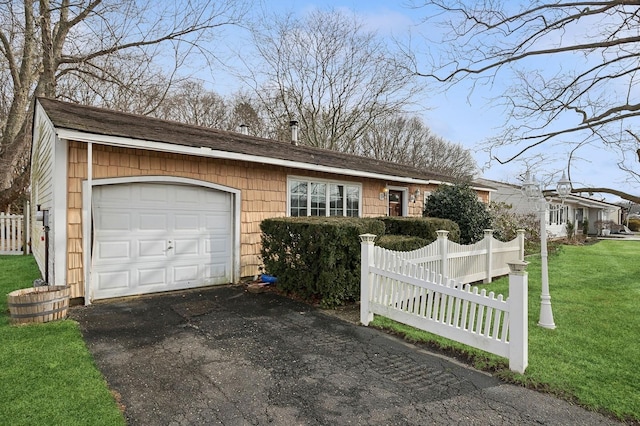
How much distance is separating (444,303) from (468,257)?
410 centimetres

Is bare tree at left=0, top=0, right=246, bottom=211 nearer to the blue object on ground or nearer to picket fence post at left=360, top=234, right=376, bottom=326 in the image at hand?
the blue object on ground

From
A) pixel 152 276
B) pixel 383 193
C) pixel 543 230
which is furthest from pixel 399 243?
pixel 383 193

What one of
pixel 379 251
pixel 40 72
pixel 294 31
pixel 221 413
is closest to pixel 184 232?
pixel 379 251

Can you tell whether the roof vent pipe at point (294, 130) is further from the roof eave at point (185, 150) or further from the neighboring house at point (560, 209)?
the neighboring house at point (560, 209)

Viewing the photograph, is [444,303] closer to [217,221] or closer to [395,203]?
[217,221]

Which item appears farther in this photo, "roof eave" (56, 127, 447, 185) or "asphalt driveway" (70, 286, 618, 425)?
"roof eave" (56, 127, 447, 185)

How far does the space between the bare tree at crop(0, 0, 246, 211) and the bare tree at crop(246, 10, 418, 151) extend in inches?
245

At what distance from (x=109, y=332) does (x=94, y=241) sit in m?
2.12

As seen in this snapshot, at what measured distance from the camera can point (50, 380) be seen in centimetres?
333

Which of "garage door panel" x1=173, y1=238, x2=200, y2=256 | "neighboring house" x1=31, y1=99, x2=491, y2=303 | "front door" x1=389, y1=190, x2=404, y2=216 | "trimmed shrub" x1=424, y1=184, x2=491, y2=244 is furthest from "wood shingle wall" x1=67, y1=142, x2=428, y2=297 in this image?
"trimmed shrub" x1=424, y1=184, x2=491, y2=244

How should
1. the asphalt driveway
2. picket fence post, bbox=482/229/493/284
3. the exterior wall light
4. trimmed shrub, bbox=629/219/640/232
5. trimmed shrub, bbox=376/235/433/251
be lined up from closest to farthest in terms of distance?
the asphalt driveway
trimmed shrub, bbox=376/235/433/251
picket fence post, bbox=482/229/493/284
the exterior wall light
trimmed shrub, bbox=629/219/640/232

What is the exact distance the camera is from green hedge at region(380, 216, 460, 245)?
8.85 meters

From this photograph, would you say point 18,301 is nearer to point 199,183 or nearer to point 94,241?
point 94,241

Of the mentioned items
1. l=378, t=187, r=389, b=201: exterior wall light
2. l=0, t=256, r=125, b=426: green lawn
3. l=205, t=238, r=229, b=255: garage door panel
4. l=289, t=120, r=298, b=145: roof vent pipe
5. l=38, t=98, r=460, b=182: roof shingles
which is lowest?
l=0, t=256, r=125, b=426: green lawn
